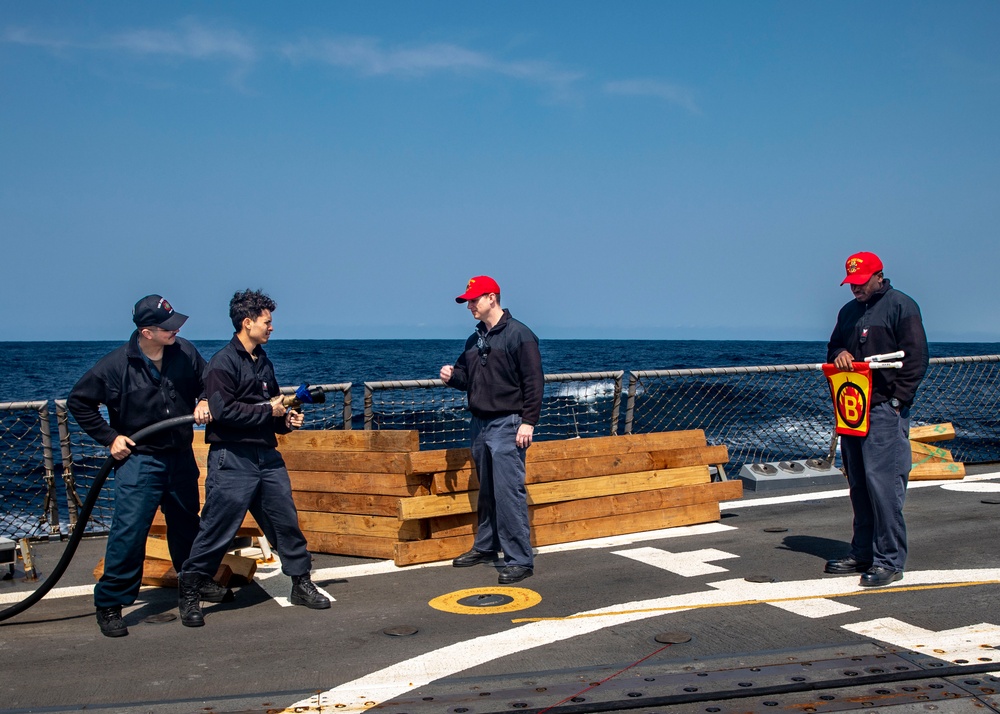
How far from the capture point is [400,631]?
17.5ft

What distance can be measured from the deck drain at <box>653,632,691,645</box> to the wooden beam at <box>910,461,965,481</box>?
6106 millimetres

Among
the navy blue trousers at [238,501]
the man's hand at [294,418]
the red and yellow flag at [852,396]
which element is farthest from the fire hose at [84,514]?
the red and yellow flag at [852,396]

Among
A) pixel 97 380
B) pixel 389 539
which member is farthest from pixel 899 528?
pixel 97 380

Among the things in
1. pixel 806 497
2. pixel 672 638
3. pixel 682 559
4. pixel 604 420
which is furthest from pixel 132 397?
pixel 806 497

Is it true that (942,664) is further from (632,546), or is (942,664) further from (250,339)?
(250,339)

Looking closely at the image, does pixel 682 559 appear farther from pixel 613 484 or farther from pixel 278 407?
pixel 278 407

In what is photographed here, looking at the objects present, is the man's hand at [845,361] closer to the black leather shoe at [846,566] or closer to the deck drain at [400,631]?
the black leather shoe at [846,566]

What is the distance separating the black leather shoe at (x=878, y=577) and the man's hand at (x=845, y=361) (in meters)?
1.34

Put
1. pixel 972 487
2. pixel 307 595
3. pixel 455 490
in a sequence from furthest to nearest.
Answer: pixel 972 487 < pixel 455 490 < pixel 307 595

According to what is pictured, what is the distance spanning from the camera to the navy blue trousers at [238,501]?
224 inches

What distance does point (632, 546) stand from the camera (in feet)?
24.6

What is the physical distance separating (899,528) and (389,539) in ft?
12.3

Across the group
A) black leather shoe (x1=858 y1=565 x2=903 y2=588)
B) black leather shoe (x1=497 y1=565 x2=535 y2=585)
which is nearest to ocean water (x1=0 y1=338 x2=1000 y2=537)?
black leather shoe (x1=497 y1=565 x2=535 y2=585)

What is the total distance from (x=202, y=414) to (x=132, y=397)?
1.49 feet
